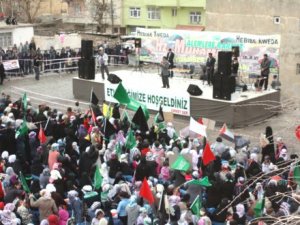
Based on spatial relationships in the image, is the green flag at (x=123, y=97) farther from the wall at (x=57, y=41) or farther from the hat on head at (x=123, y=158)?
the wall at (x=57, y=41)

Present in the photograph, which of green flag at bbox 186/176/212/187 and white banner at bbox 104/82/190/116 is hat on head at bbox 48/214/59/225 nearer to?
green flag at bbox 186/176/212/187

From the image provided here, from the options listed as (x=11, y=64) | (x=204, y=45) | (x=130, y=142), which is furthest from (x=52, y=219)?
(x=11, y=64)

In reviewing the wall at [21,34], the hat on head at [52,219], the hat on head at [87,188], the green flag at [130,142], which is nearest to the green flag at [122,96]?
the green flag at [130,142]

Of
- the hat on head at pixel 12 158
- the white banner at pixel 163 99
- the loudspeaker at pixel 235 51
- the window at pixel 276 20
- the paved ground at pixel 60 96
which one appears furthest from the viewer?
the window at pixel 276 20

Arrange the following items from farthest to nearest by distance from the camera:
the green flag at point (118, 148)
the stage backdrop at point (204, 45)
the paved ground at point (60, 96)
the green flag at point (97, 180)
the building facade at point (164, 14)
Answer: the building facade at point (164, 14) → the stage backdrop at point (204, 45) → the paved ground at point (60, 96) → the green flag at point (118, 148) → the green flag at point (97, 180)

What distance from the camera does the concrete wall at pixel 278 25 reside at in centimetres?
2666

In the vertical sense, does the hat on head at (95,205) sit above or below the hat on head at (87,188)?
below

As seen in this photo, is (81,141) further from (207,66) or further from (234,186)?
(207,66)

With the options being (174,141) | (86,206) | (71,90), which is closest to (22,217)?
(86,206)

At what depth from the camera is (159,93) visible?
21.1 m

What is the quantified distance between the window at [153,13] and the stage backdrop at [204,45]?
946 inches

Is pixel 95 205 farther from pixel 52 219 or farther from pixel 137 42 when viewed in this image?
pixel 137 42

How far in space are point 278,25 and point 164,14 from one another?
903 inches

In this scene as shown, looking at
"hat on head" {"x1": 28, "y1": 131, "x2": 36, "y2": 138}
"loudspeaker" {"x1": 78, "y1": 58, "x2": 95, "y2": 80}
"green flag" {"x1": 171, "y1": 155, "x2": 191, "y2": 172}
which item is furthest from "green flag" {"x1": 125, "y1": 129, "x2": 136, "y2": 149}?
"loudspeaker" {"x1": 78, "y1": 58, "x2": 95, "y2": 80}
